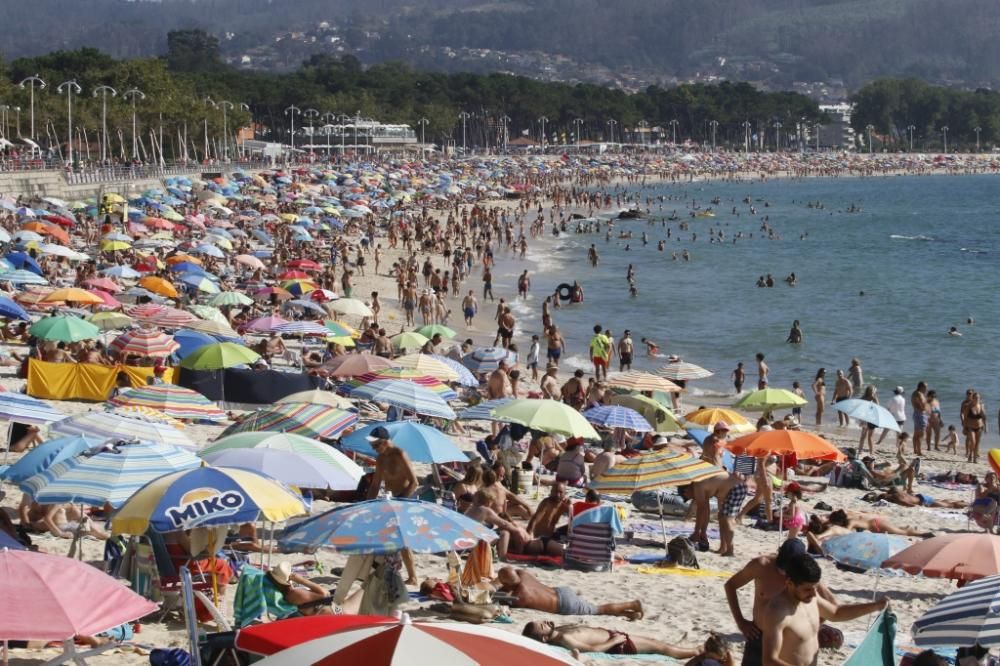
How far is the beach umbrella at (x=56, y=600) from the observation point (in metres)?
5.52

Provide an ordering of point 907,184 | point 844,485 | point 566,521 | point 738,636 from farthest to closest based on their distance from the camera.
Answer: point 907,184
point 844,485
point 566,521
point 738,636

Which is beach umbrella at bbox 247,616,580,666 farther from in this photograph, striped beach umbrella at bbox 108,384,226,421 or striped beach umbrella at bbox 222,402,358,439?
striped beach umbrella at bbox 108,384,226,421

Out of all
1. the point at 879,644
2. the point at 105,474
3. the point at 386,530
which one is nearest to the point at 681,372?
the point at 105,474

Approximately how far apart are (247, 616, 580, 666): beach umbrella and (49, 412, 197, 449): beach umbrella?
17.9 feet

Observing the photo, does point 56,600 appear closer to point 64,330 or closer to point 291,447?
point 291,447

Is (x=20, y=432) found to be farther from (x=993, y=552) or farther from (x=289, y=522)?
(x=993, y=552)

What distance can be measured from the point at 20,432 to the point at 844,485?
28.3 feet

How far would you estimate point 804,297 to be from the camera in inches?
1602

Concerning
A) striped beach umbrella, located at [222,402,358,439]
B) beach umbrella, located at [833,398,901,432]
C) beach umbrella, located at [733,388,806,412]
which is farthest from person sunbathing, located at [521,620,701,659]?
beach umbrella, located at [733,388,806,412]

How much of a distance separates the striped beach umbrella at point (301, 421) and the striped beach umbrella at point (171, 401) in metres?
0.70

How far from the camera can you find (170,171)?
60.6 m

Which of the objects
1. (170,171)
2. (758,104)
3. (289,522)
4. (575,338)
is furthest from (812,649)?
(758,104)

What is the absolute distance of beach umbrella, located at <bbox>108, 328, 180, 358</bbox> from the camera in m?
16.1

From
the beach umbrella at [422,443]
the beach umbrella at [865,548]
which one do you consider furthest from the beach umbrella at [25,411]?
the beach umbrella at [865,548]
